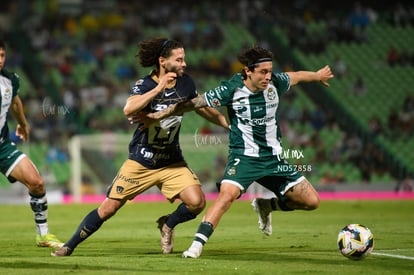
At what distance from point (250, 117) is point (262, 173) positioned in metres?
0.62

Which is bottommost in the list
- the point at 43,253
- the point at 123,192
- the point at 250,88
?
the point at 43,253

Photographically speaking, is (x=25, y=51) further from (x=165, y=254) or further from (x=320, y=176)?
(x=165, y=254)

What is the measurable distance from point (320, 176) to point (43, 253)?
44.2 ft

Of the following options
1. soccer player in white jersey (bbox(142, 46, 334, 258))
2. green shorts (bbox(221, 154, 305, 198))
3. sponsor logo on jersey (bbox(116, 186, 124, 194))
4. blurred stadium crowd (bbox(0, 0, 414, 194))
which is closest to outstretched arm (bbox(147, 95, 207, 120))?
soccer player in white jersey (bbox(142, 46, 334, 258))

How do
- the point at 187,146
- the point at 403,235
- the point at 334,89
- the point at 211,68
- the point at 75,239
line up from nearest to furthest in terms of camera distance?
the point at 75,239 → the point at 403,235 → the point at 187,146 → the point at 334,89 → the point at 211,68

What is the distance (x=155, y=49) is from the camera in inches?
364

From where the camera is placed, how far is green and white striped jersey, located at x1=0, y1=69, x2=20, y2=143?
980 centimetres

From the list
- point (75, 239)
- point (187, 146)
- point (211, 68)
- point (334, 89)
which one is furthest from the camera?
point (211, 68)

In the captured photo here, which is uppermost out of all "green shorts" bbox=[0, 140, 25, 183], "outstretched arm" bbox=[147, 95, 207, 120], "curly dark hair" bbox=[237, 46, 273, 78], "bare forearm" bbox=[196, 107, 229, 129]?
"curly dark hair" bbox=[237, 46, 273, 78]

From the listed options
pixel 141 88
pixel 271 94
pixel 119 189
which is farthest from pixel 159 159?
pixel 271 94

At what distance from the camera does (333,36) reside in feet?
94.6

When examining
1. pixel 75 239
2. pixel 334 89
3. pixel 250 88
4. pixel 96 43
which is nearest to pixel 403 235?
pixel 250 88

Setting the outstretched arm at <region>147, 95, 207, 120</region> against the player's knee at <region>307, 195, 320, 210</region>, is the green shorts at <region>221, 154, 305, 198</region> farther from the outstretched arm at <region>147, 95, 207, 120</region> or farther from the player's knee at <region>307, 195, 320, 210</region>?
the outstretched arm at <region>147, 95, 207, 120</region>

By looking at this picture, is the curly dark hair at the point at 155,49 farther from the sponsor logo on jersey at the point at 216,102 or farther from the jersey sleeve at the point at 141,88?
the sponsor logo on jersey at the point at 216,102
